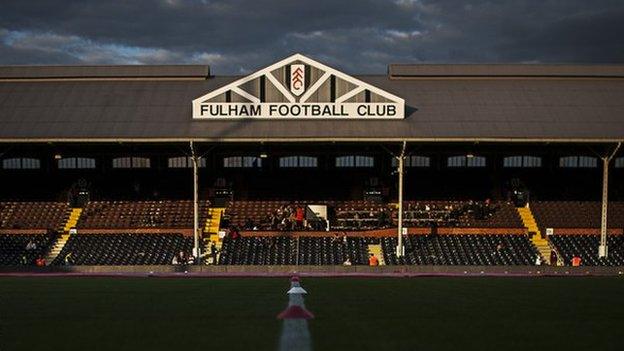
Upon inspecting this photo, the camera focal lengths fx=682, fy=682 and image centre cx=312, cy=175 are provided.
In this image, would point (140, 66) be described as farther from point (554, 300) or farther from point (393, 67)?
point (554, 300)

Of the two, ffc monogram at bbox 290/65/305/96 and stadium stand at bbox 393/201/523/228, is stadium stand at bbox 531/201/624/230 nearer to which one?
stadium stand at bbox 393/201/523/228

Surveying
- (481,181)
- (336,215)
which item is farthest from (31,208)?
(481,181)

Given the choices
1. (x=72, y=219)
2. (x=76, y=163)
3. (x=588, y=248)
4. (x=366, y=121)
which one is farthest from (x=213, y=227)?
(x=588, y=248)

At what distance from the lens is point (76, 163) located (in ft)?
179

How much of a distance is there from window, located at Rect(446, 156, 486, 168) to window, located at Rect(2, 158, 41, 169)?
1294 inches

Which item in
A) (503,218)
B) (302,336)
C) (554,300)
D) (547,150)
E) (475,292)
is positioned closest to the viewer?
(302,336)

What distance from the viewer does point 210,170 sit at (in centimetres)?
5347

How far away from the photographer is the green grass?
14.7 m

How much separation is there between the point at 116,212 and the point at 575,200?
3391cm

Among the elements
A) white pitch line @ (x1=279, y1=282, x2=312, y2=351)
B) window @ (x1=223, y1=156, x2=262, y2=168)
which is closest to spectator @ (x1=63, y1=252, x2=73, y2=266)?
window @ (x1=223, y1=156, x2=262, y2=168)

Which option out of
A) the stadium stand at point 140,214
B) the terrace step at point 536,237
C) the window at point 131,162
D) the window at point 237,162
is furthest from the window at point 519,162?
the window at point 131,162

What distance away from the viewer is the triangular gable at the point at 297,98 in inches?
1812

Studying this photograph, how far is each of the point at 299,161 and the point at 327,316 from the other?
36170 millimetres

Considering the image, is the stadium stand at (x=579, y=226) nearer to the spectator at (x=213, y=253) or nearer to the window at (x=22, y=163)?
the spectator at (x=213, y=253)
